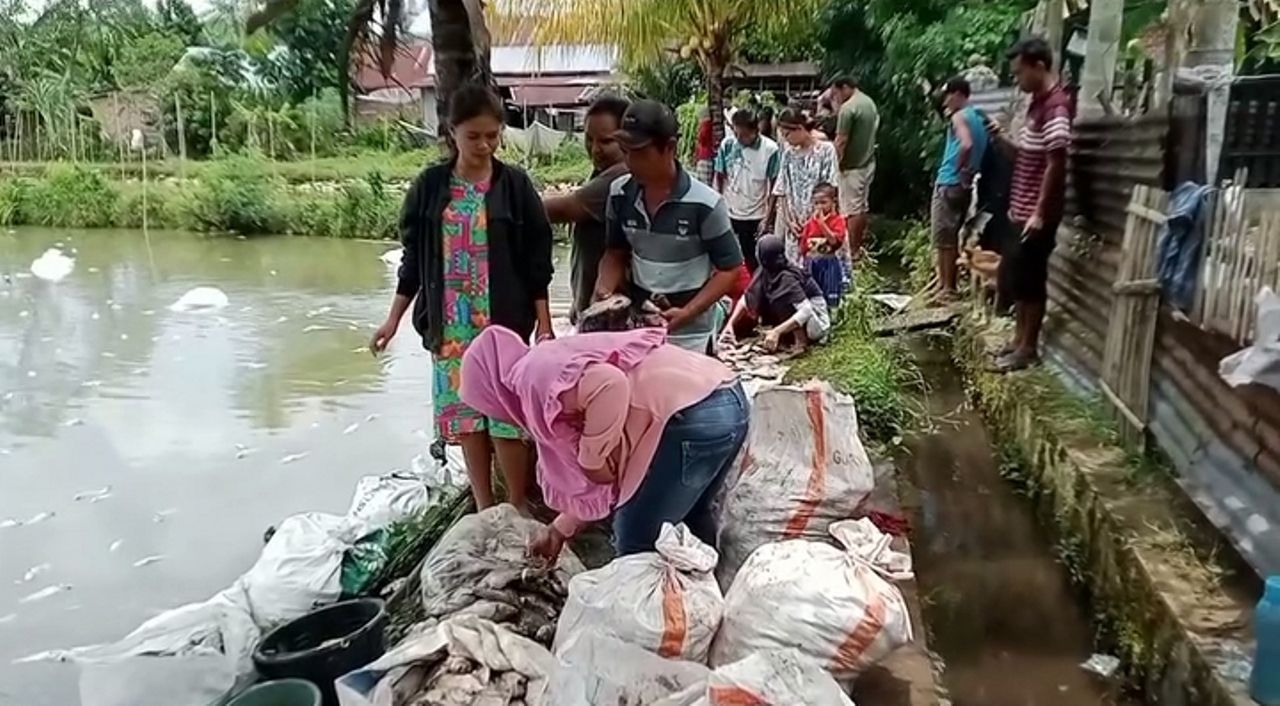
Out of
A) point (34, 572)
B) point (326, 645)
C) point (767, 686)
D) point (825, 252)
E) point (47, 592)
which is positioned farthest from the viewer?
point (825, 252)

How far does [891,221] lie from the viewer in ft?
38.7

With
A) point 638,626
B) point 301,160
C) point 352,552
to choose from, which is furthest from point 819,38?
point 301,160

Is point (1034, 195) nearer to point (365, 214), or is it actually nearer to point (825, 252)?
point (825, 252)

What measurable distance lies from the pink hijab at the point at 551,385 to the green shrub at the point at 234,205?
16.5 meters

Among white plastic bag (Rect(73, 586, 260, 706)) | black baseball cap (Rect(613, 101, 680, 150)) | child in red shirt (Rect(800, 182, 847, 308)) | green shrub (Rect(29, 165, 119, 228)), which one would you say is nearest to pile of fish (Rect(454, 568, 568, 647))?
white plastic bag (Rect(73, 586, 260, 706))

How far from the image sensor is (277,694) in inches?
105

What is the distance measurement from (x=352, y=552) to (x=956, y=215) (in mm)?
5067

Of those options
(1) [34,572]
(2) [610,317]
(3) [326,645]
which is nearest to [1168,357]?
(2) [610,317]

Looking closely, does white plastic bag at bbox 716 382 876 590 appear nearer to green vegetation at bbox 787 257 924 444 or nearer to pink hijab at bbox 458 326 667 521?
pink hijab at bbox 458 326 667 521

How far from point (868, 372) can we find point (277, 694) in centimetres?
332

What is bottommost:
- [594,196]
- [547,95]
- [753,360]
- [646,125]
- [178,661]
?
[178,661]

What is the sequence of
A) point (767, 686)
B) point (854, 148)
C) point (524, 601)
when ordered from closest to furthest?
point (767, 686), point (524, 601), point (854, 148)

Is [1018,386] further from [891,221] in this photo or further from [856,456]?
[891,221]

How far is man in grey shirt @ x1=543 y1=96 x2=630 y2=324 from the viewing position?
13.1 feet
